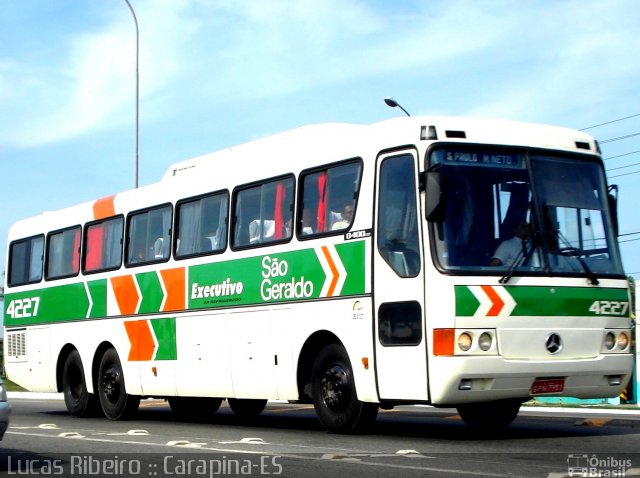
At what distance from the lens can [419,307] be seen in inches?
510

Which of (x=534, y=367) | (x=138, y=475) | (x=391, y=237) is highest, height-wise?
(x=391, y=237)

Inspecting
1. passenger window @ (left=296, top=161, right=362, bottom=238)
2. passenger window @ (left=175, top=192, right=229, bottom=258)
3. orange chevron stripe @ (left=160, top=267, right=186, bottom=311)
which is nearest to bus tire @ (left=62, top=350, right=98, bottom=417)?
orange chevron stripe @ (left=160, top=267, right=186, bottom=311)

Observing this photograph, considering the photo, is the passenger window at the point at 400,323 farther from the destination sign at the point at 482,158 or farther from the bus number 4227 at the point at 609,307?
the bus number 4227 at the point at 609,307

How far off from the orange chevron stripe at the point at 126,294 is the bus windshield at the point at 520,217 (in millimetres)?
7405

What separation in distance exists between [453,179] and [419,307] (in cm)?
145

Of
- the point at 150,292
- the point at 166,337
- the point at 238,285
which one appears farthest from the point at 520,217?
the point at 150,292

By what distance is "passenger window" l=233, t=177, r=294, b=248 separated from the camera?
15.5 meters

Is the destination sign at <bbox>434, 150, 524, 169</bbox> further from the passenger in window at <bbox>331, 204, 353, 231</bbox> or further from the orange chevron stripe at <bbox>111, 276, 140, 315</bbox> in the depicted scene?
the orange chevron stripe at <bbox>111, 276, 140, 315</bbox>

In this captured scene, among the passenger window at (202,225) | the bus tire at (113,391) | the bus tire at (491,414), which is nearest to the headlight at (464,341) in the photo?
the bus tire at (491,414)

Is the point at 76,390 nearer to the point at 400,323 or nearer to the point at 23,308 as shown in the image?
the point at 23,308

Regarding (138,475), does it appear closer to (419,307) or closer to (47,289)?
(419,307)

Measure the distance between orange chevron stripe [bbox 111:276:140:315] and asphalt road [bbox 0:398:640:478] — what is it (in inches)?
77.4

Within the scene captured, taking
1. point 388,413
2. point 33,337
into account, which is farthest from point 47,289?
point 388,413

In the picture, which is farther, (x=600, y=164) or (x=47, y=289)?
(x=47, y=289)
